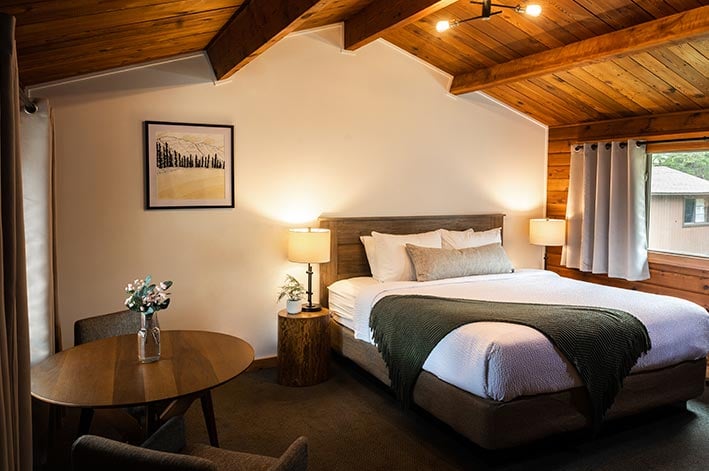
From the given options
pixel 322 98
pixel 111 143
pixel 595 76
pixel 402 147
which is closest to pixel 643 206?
pixel 595 76

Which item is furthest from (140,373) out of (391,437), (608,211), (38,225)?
(608,211)

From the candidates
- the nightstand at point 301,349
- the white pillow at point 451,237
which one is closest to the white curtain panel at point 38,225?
the nightstand at point 301,349

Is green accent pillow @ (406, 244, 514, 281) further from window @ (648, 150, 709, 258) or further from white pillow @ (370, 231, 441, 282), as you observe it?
window @ (648, 150, 709, 258)

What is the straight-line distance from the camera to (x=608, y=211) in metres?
5.09

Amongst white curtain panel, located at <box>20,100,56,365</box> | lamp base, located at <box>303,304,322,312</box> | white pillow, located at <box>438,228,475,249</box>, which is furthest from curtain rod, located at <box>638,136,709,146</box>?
white curtain panel, located at <box>20,100,56,365</box>

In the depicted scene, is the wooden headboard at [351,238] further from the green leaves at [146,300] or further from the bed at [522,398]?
the green leaves at [146,300]

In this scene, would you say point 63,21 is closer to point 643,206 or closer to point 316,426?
point 316,426

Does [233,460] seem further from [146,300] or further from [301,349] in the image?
[301,349]

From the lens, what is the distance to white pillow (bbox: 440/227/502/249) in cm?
488

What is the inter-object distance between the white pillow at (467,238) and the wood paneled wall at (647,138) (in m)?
1.01

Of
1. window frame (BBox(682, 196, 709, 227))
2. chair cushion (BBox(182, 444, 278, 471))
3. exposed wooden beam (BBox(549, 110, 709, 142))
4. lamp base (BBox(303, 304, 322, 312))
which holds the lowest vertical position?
chair cushion (BBox(182, 444, 278, 471))

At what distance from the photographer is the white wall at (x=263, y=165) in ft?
12.4

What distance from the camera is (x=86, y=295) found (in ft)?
12.5

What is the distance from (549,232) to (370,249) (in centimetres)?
189
